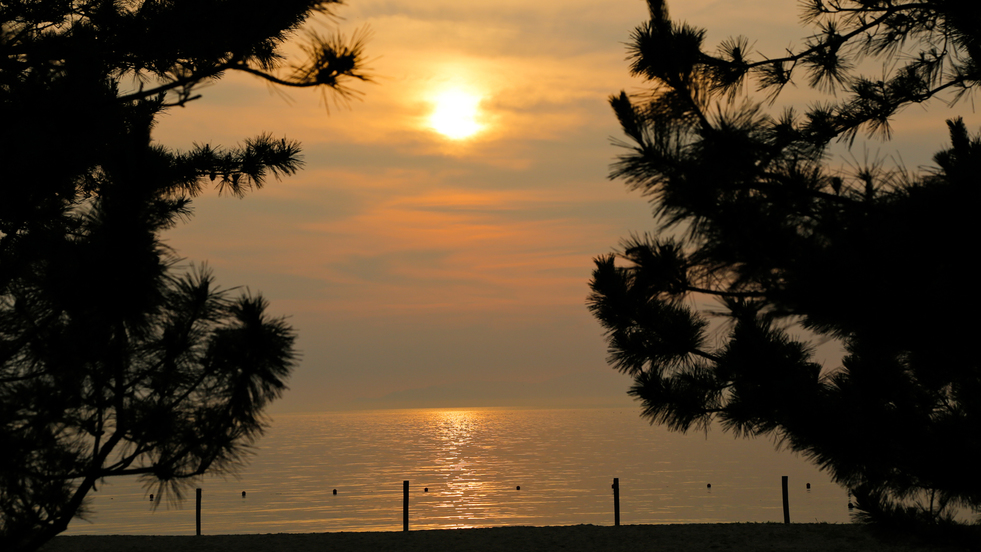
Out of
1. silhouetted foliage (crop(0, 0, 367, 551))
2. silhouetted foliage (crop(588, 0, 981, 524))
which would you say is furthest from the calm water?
silhouetted foliage (crop(588, 0, 981, 524))

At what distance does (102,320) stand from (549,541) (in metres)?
11.2

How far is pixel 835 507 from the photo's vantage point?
155 feet

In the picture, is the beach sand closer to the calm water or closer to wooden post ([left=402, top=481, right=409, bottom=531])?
wooden post ([left=402, top=481, right=409, bottom=531])

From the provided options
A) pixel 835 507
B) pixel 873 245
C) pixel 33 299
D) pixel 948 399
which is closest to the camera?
pixel 873 245

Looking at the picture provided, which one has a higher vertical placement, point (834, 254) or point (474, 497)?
point (834, 254)

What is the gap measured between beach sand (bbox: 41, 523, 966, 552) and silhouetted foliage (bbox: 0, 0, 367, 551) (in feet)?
29.4

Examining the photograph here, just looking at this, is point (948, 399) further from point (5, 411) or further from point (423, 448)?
point (423, 448)

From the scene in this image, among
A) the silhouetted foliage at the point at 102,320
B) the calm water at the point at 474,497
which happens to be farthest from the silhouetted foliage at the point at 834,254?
the calm water at the point at 474,497

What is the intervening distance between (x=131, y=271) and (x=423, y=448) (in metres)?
126

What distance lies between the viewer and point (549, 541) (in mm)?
14078

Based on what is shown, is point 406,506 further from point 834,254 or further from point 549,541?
point 834,254

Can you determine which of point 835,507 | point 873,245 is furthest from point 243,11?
point 835,507

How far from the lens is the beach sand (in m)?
13.2

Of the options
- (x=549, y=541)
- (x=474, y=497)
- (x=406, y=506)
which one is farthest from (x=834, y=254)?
(x=474, y=497)
